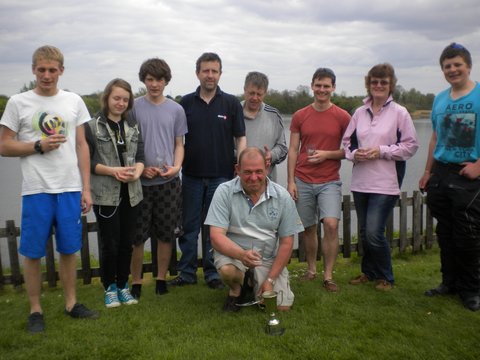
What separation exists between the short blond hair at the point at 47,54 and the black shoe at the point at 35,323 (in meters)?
2.03

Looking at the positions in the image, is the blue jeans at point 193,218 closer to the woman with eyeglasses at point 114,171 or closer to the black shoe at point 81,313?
the woman with eyeglasses at point 114,171

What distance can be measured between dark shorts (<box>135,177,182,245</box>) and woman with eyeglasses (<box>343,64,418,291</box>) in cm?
176

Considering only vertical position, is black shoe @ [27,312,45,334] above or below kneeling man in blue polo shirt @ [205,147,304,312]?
below

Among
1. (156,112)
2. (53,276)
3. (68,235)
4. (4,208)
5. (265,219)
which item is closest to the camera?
(68,235)

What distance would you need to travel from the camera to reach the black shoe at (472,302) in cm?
395

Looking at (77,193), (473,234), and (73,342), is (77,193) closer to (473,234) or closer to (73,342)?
(73,342)

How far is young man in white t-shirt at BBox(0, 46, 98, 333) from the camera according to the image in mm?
3422

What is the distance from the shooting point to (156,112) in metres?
4.25

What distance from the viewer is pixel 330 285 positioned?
4527 mm

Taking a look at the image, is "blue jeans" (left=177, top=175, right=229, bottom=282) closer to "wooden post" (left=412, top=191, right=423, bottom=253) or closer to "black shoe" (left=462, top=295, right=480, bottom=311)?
"black shoe" (left=462, top=295, right=480, bottom=311)

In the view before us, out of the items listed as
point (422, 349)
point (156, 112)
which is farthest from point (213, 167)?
point (422, 349)

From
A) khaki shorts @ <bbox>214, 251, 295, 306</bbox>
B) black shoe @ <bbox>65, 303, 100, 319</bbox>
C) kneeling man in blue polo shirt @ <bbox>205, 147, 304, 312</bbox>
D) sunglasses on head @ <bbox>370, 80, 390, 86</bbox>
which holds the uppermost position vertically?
sunglasses on head @ <bbox>370, 80, 390, 86</bbox>

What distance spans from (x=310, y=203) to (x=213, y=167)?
110 centimetres

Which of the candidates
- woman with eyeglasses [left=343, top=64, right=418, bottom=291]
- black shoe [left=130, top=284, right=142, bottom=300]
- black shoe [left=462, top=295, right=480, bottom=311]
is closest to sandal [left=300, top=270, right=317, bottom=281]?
woman with eyeglasses [left=343, top=64, right=418, bottom=291]
